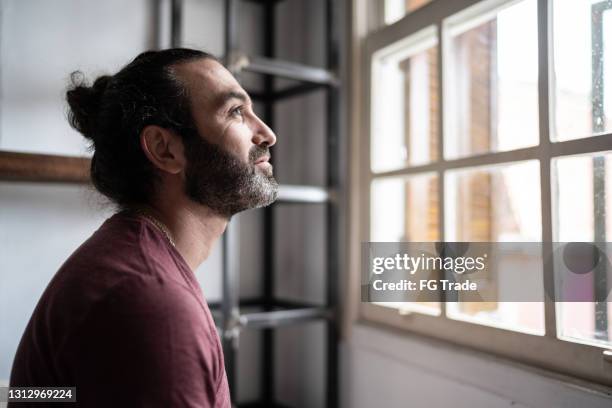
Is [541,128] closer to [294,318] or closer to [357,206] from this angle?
[357,206]

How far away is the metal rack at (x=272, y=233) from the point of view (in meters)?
1.65

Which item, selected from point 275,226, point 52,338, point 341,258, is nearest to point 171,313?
point 52,338

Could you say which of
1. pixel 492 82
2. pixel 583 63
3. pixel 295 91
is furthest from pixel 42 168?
pixel 492 82

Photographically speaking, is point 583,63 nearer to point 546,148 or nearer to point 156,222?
point 546,148

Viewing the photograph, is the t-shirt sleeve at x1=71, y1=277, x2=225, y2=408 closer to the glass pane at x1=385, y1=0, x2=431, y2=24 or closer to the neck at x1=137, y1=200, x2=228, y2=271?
the neck at x1=137, y1=200, x2=228, y2=271

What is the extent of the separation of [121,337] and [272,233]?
145 centimetres

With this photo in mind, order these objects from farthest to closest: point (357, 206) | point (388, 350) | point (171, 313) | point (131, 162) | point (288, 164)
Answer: point (288, 164)
point (357, 206)
point (388, 350)
point (131, 162)
point (171, 313)

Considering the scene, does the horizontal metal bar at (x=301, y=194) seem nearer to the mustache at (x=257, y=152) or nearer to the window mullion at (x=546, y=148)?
the mustache at (x=257, y=152)

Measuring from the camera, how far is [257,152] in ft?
4.16

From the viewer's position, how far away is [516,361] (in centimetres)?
129

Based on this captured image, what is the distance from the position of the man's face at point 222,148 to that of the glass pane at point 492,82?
1.97 ft

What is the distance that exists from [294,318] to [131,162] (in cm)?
83

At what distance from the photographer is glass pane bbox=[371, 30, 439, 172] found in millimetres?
1861

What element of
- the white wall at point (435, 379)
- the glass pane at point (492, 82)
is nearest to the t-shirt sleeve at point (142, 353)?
the white wall at point (435, 379)
